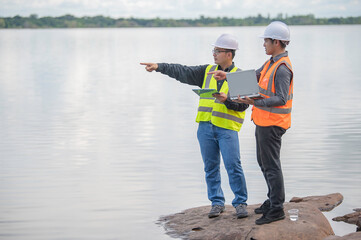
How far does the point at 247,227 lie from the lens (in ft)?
23.2

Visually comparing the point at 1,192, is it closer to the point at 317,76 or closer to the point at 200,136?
the point at 200,136

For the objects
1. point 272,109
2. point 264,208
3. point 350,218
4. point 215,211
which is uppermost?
point 272,109

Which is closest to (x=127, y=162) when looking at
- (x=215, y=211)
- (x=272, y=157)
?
(x=215, y=211)

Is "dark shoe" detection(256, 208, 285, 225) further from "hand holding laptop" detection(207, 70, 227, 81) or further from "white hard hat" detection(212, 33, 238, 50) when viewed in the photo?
"white hard hat" detection(212, 33, 238, 50)

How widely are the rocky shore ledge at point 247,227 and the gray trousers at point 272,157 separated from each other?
0.85 feet

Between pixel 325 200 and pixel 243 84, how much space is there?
2.61 m

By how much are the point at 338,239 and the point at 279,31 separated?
6.45 ft

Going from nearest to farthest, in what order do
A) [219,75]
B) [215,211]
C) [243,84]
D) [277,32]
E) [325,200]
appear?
1. [243,84]
2. [277,32]
3. [219,75]
4. [215,211]
5. [325,200]

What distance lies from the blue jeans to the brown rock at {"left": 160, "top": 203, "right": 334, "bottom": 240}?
0.71 feet

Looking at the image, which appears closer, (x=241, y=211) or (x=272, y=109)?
(x=272, y=109)

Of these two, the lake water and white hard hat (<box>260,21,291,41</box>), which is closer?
white hard hat (<box>260,21,291,41</box>)

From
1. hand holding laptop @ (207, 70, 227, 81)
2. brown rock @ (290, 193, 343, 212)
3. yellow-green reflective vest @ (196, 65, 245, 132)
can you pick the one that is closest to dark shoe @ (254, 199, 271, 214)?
yellow-green reflective vest @ (196, 65, 245, 132)

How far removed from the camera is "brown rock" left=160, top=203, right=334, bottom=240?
22.6 feet

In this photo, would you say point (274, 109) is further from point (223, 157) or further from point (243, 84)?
point (223, 157)
